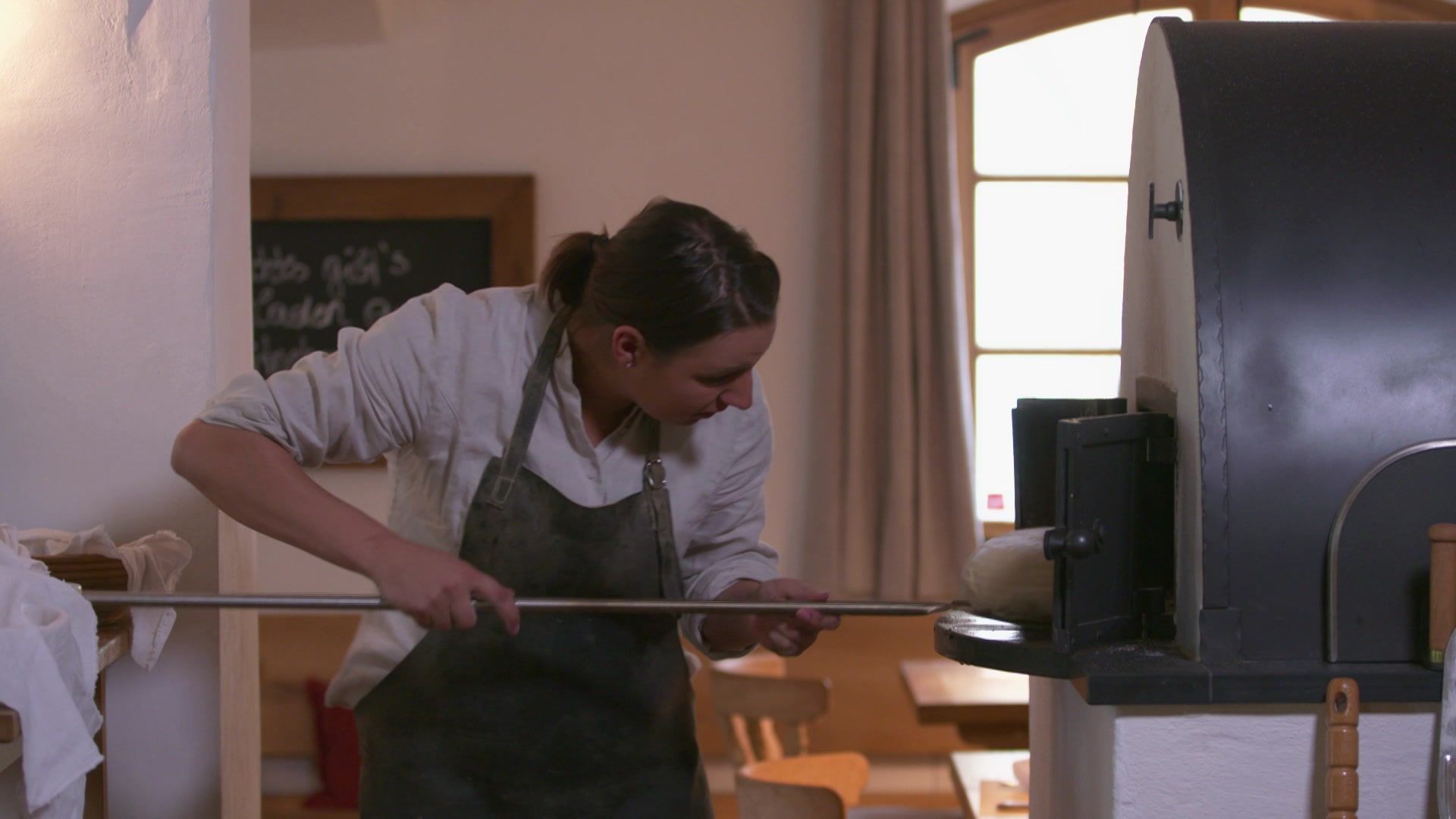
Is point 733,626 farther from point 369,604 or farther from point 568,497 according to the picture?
point 369,604

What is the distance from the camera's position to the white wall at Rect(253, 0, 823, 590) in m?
3.71

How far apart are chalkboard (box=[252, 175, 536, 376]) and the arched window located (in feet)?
4.61

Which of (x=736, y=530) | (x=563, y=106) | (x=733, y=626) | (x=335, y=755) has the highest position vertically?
(x=563, y=106)

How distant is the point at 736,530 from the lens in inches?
72.4

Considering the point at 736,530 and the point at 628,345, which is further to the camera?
the point at 736,530

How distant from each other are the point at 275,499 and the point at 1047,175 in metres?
3.01

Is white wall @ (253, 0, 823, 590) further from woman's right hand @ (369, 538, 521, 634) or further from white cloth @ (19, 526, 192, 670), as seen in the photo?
woman's right hand @ (369, 538, 521, 634)

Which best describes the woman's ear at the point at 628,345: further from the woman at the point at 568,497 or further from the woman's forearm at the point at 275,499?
the woman's forearm at the point at 275,499

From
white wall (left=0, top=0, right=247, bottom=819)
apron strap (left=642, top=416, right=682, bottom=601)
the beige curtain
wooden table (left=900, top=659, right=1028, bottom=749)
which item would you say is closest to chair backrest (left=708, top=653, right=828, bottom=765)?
wooden table (left=900, top=659, right=1028, bottom=749)

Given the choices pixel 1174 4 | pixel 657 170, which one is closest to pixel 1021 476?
pixel 657 170

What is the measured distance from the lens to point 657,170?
12.3 ft

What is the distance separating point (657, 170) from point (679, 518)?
2.12m

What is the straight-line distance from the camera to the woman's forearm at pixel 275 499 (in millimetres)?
1455

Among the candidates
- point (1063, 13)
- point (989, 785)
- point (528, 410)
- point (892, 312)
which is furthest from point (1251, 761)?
point (1063, 13)
